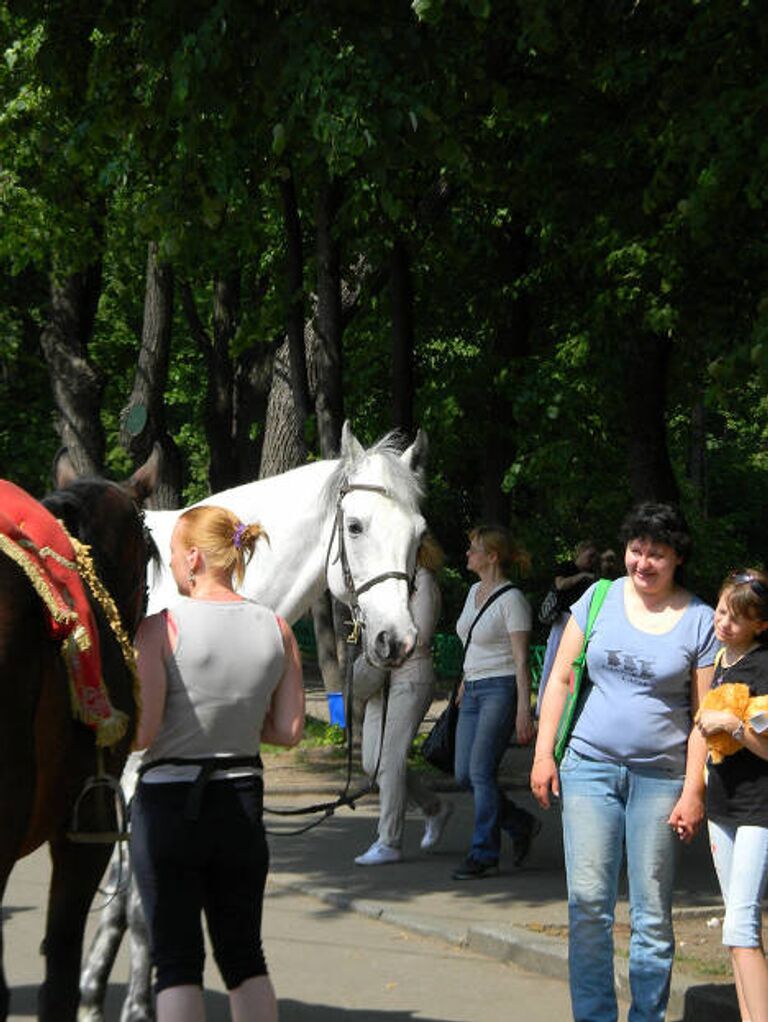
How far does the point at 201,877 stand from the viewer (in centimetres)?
542

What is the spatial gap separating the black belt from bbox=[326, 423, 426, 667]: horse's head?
253cm

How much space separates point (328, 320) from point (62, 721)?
11841 millimetres

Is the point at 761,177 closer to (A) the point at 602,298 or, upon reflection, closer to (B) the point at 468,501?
(A) the point at 602,298

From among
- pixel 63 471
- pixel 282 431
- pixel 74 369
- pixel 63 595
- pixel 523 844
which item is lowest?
pixel 523 844

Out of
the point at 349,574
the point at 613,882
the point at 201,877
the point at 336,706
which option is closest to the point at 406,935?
the point at 349,574

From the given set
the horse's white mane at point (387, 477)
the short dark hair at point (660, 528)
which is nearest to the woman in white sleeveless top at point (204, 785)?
the short dark hair at point (660, 528)

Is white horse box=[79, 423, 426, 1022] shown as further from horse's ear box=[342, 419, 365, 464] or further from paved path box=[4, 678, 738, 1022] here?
paved path box=[4, 678, 738, 1022]

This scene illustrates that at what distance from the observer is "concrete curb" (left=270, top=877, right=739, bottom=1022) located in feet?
23.9

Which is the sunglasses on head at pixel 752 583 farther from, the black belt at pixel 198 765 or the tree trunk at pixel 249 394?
the tree trunk at pixel 249 394

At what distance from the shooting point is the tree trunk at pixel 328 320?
1680 centimetres

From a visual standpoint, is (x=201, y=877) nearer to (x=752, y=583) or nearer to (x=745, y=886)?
(x=745, y=886)

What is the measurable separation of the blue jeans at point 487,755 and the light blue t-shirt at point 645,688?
13.6ft

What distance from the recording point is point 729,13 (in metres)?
12.4

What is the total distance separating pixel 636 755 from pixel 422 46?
571 centimetres
